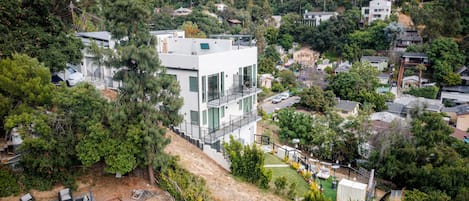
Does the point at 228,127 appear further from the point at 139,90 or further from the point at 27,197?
the point at 27,197

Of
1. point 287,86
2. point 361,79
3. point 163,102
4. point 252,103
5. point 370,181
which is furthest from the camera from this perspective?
point 287,86

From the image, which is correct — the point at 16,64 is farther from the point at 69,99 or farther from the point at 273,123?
the point at 273,123

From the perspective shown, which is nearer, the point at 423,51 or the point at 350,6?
the point at 423,51

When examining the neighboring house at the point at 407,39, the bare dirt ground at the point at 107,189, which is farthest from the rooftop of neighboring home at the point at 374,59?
the bare dirt ground at the point at 107,189

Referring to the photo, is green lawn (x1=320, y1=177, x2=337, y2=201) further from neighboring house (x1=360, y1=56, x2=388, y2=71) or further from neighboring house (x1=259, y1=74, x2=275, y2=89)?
neighboring house (x1=360, y1=56, x2=388, y2=71)

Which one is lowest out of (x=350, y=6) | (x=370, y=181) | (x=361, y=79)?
(x=370, y=181)

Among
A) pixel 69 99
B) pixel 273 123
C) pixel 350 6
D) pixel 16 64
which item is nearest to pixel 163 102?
pixel 69 99

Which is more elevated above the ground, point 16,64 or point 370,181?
point 16,64

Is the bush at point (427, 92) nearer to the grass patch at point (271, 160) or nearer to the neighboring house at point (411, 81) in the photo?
the neighboring house at point (411, 81)
